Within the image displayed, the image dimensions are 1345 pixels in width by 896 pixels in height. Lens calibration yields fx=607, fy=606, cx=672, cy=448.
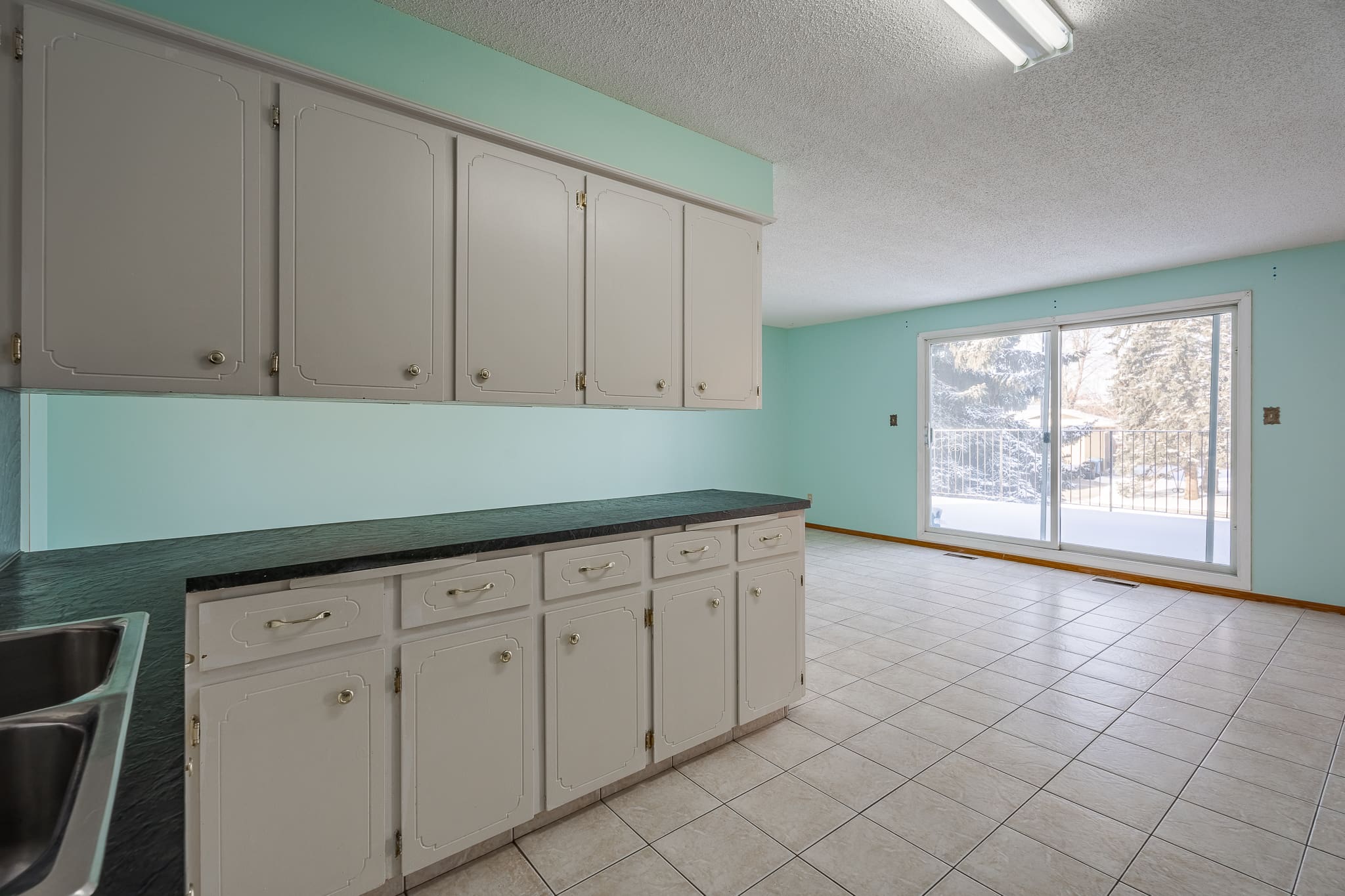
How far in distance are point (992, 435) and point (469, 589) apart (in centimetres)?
597

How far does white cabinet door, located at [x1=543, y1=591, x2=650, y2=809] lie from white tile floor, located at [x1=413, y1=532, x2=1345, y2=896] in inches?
6.0

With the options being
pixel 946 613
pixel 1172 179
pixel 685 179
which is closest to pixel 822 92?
pixel 685 179

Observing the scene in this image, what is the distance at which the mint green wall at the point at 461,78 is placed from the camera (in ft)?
5.75

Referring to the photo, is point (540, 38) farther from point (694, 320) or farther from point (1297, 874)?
point (1297, 874)

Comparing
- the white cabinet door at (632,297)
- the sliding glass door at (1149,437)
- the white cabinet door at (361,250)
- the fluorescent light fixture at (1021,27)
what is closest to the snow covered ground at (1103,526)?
the sliding glass door at (1149,437)

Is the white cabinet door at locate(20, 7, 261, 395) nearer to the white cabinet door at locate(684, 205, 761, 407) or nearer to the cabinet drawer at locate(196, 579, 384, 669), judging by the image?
the cabinet drawer at locate(196, 579, 384, 669)

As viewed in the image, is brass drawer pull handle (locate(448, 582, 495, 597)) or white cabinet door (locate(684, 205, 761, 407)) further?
white cabinet door (locate(684, 205, 761, 407))

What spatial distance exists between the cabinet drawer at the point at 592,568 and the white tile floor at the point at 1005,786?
795mm

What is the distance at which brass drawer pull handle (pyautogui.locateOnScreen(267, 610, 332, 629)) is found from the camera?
145 centimetres

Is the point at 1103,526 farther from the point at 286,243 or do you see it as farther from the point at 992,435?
the point at 286,243

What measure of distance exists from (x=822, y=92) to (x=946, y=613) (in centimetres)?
351

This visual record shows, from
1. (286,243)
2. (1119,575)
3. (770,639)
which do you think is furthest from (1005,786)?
(1119,575)

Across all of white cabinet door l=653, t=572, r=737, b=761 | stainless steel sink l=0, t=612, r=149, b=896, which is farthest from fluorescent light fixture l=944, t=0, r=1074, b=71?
stainless steel sink l=0, t=612, r=149, b=896

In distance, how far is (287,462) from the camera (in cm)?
268
